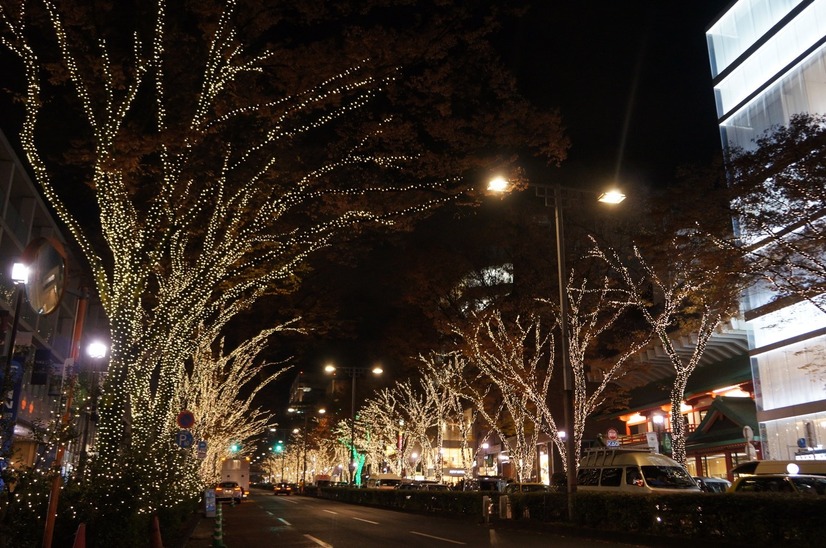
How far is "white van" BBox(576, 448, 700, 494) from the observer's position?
56.9ft

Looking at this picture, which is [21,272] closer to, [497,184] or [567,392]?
[497,184]

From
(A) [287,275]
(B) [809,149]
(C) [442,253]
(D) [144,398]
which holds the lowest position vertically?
(D) [144,398]

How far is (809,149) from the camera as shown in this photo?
14.4 metres

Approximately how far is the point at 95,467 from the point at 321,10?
29.1 ft

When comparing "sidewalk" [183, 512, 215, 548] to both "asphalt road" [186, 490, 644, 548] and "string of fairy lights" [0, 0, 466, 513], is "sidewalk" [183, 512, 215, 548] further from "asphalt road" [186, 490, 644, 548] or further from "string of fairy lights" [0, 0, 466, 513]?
"string of fairy lights" [0, 0, 466, 513]

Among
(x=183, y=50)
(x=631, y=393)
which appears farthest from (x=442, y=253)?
(x=183, y=50)

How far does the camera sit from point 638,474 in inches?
695

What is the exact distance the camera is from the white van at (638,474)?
56.9 ft

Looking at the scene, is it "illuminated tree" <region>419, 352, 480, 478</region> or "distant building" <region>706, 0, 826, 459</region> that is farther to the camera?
"illuminated tree" <region>419, 352, 480, 478</region>

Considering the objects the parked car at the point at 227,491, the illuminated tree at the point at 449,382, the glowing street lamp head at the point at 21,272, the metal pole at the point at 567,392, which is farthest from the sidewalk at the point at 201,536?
the parked car at the point at 227,491

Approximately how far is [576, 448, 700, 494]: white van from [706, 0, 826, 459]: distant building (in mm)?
10420

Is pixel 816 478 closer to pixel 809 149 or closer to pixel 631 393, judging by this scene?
pixel 809 149

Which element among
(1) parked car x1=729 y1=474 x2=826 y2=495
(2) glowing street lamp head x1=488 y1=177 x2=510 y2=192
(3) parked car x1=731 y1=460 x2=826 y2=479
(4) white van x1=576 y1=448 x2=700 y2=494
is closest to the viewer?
(2) glowing street lamp head x1=488 y1=177 x2=510 y2=192

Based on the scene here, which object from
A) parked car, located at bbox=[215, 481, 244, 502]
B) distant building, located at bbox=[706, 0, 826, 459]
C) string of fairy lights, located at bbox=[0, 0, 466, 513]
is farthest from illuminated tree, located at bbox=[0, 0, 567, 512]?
parked car, located at bbox=[215, 481, 244, 502]
